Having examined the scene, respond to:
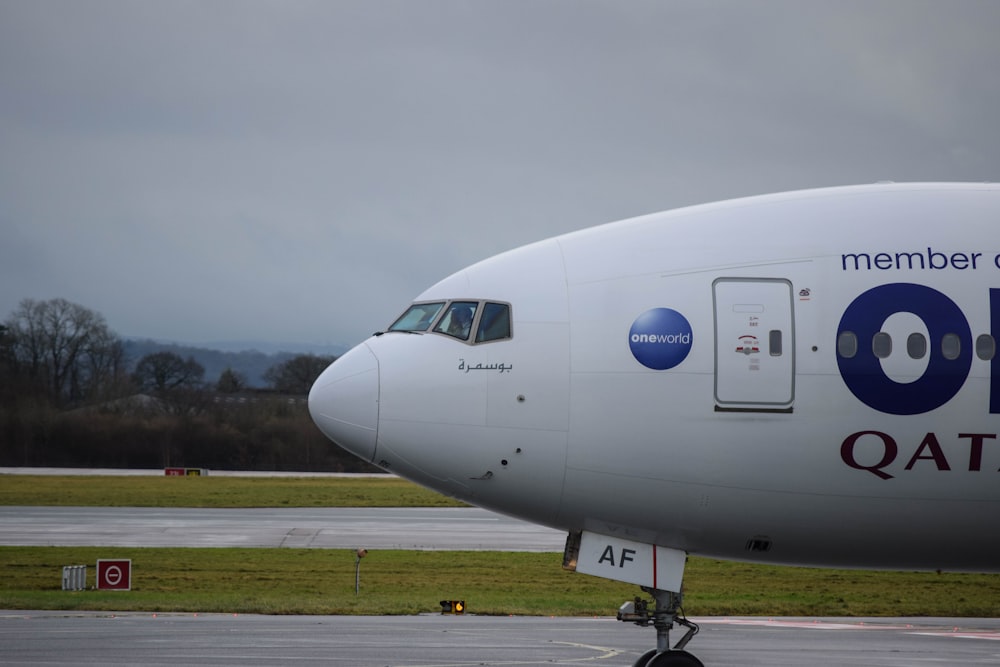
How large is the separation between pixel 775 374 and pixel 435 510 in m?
45.3

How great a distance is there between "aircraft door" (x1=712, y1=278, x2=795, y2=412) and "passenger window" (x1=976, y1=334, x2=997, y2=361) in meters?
1.89

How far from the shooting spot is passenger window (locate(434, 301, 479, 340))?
471 inches

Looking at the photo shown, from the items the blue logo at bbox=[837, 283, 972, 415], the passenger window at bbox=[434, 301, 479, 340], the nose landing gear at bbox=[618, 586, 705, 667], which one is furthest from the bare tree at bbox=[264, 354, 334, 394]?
the blue logo at bbox=[837, 283, 972, 415]

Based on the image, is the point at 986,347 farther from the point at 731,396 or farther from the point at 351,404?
the point at 351,404

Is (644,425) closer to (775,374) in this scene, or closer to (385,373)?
(775,374)

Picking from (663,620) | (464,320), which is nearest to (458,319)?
(464,320)

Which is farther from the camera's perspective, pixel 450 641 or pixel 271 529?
pixel 271 529

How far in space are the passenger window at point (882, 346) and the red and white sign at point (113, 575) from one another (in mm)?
22890

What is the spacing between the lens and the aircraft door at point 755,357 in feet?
37.2

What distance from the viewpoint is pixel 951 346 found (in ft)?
37.6

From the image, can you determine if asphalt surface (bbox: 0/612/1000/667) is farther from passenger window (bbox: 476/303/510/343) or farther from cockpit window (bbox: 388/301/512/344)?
passenger window (bbox: 476/303/510/343)

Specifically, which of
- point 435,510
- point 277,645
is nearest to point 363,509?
point 435,510

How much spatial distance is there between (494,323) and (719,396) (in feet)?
7.91

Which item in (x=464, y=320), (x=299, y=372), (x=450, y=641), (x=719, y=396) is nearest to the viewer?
(x=719, y=396)
